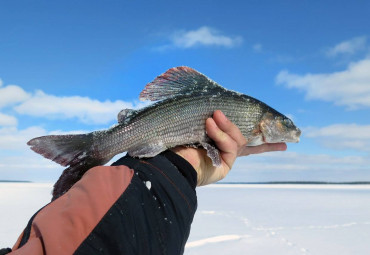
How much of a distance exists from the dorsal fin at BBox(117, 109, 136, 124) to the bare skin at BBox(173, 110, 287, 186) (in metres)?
0.45

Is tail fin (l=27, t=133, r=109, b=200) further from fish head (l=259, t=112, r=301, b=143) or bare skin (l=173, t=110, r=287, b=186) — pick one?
fish head (l=259, t=112, r=301, b=143)

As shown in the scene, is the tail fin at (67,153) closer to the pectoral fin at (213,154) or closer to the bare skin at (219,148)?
the bare skin at (219,148)

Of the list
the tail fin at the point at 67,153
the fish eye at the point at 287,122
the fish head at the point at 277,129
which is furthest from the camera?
Result: the fish eye at the point at 287,122

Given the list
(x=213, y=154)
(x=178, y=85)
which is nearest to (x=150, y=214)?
(x=213, y=154)

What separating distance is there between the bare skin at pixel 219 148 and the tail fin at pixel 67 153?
0.66m

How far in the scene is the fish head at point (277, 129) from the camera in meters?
3.12

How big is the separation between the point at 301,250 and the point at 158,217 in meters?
5.39

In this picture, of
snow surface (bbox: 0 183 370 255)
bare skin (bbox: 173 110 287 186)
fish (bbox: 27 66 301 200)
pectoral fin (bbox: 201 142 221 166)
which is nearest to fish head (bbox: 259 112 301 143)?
fish (bbox: 27 66 301 200)

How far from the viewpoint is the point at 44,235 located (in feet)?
4.34

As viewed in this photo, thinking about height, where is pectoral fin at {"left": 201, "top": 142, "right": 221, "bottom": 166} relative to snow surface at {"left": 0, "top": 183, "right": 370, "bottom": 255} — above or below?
above

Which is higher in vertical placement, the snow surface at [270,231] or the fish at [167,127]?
the fish at [167,127]

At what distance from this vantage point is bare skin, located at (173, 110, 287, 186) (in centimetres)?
262

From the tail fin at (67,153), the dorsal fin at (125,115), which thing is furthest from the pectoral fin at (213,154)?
the tail fin at (67,153)

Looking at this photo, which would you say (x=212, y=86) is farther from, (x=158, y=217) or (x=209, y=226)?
(x=209, y=226)
